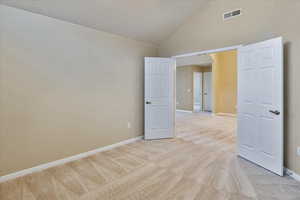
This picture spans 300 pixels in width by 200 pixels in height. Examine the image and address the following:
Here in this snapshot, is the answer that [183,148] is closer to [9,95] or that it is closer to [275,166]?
[275,166]

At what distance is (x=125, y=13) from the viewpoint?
3.25 meters

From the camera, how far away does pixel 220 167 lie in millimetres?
2740

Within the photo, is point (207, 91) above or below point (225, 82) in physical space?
below

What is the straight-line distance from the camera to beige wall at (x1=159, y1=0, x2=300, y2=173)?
7.86 ft

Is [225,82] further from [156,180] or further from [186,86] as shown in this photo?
[156,180]

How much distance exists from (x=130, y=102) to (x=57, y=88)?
171 centimetres

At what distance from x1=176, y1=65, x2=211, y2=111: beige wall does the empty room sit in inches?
199

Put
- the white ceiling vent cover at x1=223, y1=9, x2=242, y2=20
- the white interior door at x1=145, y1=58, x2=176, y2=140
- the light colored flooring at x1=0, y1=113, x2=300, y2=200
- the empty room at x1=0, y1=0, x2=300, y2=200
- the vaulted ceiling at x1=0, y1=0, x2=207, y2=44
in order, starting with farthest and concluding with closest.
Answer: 1. the white interior door at x1=145, y1=58, x2=176, y2=140
2. the white ceiling vent cover at x1=223, y1=9, x2=242, y2=20
3. the vaulted ceiling at x1=0, y1=0, x2=207, y2=44
4. the empty room at x1=0, y1=0, x2=300, y2=200
5. the light colored flooring at x1=0, y1=113, x2=300, y2=200

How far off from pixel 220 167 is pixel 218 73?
637 cm

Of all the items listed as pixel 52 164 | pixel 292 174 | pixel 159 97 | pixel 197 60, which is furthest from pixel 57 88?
pixel 197 60

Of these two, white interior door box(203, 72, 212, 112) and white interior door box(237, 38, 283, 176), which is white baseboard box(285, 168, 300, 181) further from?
white interior door box(203, 72, 212, 112)

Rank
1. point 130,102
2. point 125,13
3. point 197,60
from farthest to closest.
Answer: point 197,60, point 130,102, point 125,13

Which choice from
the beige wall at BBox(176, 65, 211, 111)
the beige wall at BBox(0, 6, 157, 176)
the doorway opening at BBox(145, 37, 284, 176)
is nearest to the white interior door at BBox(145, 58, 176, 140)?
the doorway opening at BBox(145, 37, 284, 176)

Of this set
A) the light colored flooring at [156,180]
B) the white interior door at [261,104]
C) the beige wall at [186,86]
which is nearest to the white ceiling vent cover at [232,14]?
the white interior door at [261,104]
